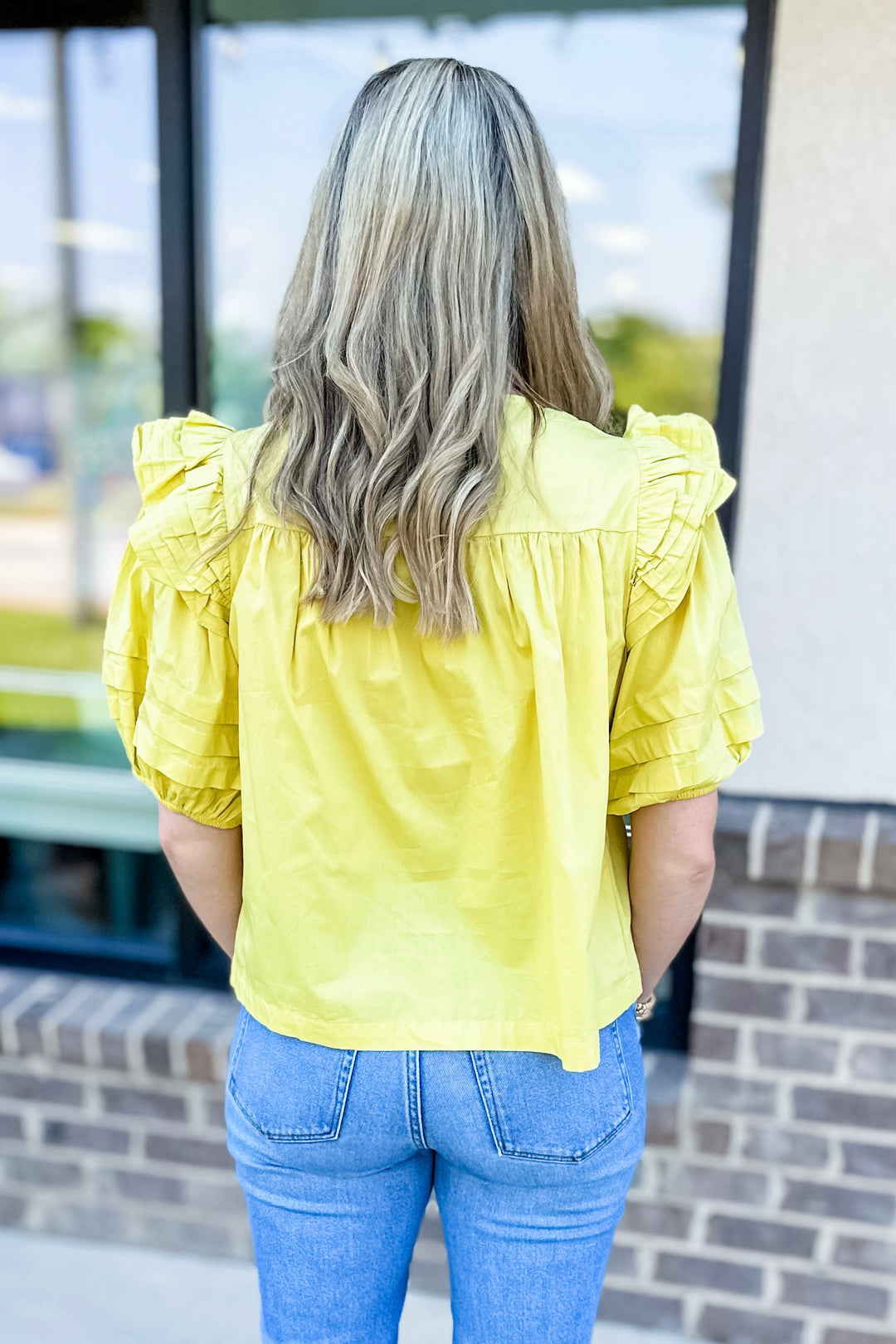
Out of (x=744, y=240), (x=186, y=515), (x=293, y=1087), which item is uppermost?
(x=744, y=240)

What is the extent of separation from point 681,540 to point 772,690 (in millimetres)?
964

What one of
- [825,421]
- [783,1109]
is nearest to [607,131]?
[825,421]

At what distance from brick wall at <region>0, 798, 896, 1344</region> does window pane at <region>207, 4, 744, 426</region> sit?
933mm

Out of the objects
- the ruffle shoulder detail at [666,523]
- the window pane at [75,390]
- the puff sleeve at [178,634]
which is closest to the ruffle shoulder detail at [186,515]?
the puff sleeve at [178,634]

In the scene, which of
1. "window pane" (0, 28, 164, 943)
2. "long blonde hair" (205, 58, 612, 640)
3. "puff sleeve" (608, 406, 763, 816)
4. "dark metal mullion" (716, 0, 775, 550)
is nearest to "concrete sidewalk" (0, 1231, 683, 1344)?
"window pane" (0, 28, 164, 943)

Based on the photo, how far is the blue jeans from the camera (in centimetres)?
112

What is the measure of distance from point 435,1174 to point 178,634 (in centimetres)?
68

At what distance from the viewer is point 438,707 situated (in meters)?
1.08

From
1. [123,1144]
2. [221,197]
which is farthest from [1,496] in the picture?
[123,1144]

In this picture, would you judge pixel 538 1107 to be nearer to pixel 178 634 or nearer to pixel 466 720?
pixel 466 720

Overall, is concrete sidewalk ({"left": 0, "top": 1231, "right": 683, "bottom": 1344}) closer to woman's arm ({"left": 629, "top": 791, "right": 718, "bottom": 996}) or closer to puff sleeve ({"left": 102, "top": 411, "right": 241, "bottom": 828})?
woman's arm ({"left": 629, "top": 791, "right": 718, "bottom": 996})

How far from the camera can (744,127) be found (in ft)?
5.91

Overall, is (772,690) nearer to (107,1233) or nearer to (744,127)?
(744,127)

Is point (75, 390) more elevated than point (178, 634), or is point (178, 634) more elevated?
point (75, 390)
